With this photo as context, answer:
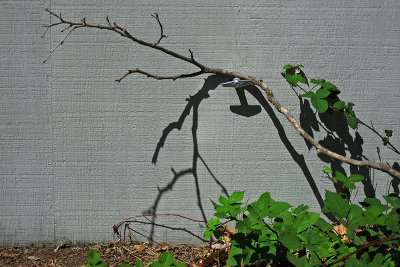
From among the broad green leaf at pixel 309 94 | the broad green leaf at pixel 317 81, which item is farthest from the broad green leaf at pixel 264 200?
the broad green leaf at pixel 317 81

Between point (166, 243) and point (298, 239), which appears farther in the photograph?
point (166, 243)

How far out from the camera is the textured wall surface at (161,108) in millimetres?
3471

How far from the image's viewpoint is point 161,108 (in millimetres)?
3547

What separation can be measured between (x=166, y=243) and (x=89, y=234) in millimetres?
521

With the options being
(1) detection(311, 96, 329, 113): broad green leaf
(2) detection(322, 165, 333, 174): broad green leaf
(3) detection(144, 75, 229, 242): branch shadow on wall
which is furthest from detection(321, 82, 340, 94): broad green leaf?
(3) detection(144, 75, 229, 242): branch shadow on wall

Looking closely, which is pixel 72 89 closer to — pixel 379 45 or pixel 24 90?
pixel 24 90

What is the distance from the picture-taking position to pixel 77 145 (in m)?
3.56

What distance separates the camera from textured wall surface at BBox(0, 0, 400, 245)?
11.4ft

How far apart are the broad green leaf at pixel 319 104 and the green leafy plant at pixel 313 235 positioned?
2.16 ft

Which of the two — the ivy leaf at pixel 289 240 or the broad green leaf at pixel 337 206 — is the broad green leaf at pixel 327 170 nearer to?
the broad green leaf at pixel 337 206

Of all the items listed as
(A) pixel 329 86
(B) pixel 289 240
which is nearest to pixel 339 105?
(A) pixel 329 86

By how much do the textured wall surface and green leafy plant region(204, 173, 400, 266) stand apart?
67cm

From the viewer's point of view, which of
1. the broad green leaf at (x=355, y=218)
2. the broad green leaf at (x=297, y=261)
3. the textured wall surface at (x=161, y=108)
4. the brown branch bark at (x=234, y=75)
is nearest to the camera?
the broad green leaf at (x=297, y=261)

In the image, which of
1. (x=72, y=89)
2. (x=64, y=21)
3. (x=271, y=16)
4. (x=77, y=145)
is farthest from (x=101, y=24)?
(x=271, y=16)
